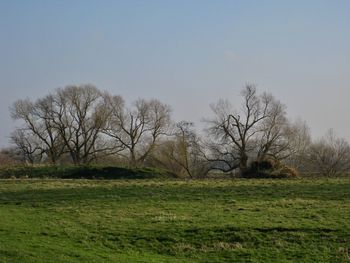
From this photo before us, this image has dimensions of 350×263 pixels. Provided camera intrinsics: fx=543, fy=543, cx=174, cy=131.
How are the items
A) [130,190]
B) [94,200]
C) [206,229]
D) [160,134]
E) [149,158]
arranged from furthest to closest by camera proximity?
[160,134] < [149,158] < [130,190] < [94,200] < [206,229]

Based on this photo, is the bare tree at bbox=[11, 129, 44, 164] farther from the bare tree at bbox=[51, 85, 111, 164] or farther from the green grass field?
the green grass field

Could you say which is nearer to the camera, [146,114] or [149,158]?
[149,158]

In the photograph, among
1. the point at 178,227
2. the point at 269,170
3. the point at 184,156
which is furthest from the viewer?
the point at 184,156

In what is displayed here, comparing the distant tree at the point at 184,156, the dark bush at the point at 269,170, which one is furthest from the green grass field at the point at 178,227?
the distant tree at the point at 184,156

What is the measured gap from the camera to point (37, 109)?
80.1m

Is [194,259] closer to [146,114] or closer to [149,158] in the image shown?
[149,158]

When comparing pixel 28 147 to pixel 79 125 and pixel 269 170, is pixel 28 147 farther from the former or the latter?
pixel 269 170

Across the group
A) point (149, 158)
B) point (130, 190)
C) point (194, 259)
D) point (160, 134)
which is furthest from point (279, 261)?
point (160, 134)

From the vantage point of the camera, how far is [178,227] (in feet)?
56.3

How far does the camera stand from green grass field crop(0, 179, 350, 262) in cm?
1402

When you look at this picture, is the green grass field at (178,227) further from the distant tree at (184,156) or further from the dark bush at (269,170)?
the distant tree at (184,156)

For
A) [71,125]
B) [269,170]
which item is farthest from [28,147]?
[269,170]

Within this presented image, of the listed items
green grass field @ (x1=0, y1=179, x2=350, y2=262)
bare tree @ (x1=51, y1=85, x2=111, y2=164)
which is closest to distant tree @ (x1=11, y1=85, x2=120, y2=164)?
bare tree @ (x1=51, y1=85, x2=111, y2=164)

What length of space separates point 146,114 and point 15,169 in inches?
1291
